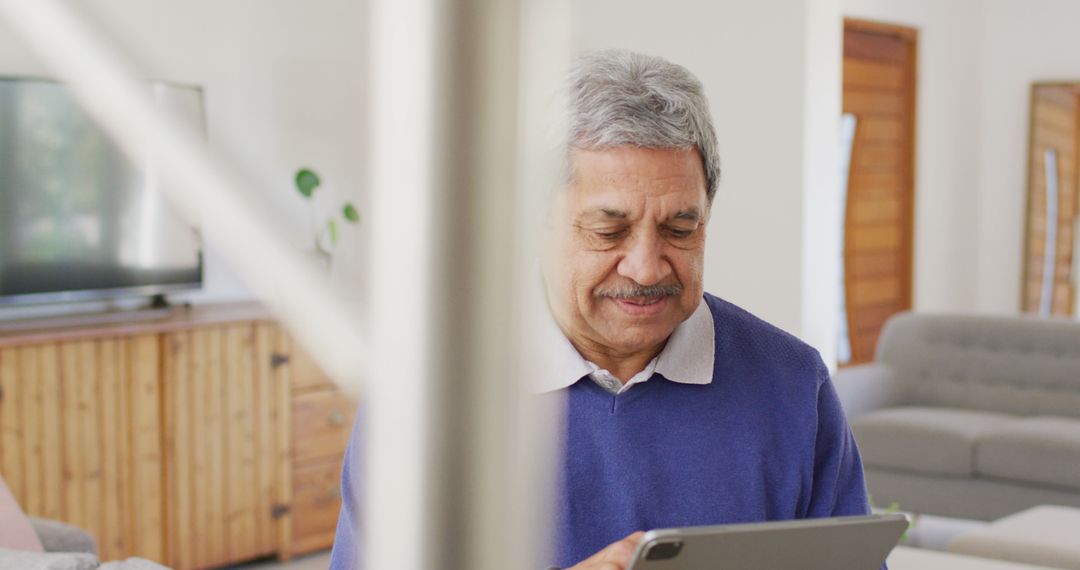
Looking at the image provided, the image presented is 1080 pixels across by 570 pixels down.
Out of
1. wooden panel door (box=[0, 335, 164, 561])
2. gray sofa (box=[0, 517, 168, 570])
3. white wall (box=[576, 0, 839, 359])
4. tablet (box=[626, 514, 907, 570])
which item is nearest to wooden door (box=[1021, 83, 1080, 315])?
Result: white wall (box=[576, 0, 839, 359])

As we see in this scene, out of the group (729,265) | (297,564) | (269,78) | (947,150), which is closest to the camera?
(297,564)

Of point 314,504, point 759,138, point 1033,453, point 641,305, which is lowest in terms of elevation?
point 314,504

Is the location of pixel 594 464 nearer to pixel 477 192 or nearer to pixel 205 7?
pixel 477 192

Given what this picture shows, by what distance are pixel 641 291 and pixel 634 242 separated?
0.04 meters

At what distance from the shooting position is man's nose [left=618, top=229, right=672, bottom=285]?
3.77ft

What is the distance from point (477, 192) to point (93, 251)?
397 cm

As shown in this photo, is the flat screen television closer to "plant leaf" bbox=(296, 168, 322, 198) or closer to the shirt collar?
"plant leaf" bbox=(296, 168, 322, 198)

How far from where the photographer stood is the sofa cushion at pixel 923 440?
14.3 ft

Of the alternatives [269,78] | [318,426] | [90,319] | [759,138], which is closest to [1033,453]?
[759,138]

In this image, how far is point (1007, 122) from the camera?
673cm

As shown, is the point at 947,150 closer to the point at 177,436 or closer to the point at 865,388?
the point at 865,388

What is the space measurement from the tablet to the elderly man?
160mm

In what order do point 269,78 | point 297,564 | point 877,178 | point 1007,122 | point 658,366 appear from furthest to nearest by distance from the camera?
point 1007,122
point 877,178
point 269,78
point 297,564
point 658,366

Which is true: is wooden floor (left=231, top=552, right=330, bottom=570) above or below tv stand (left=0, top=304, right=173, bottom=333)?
below
